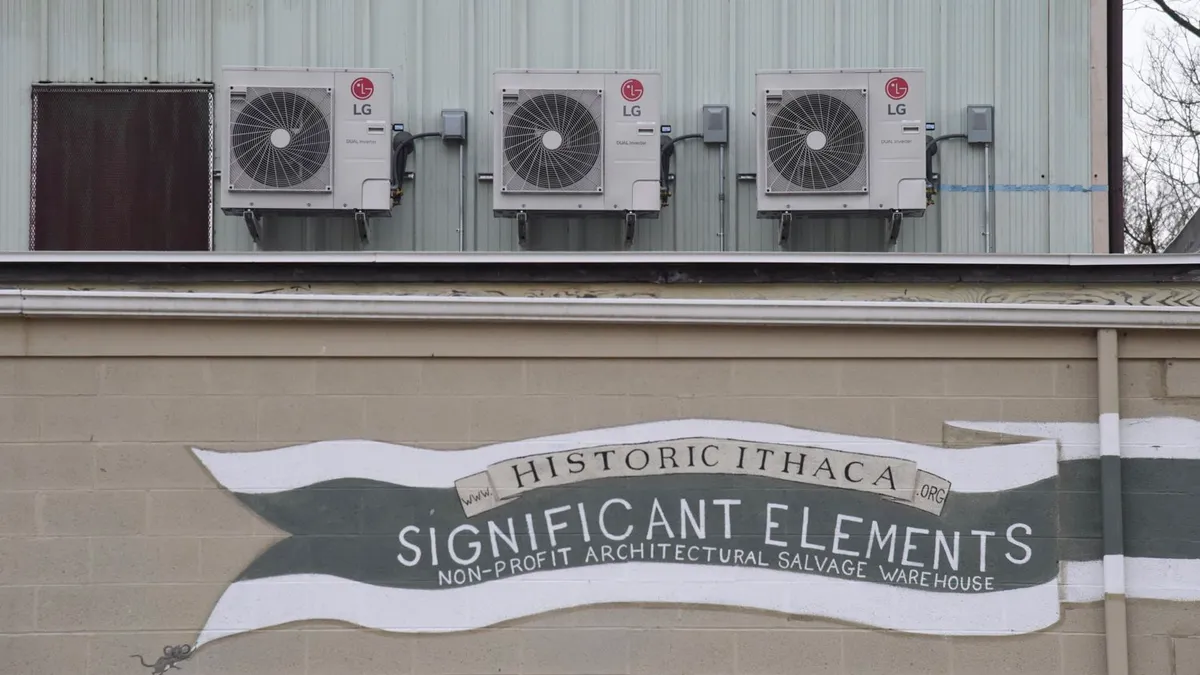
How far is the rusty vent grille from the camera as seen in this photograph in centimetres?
679

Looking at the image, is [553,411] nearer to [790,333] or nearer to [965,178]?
[790,333]

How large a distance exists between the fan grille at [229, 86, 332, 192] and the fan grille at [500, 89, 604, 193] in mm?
1025

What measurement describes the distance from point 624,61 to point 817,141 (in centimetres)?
132

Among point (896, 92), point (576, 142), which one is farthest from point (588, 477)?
point (896, 92)

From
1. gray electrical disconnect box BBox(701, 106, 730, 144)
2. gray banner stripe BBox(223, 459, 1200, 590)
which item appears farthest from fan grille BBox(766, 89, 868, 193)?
gray banner stripe BBox(223, 459, 1200, 590)

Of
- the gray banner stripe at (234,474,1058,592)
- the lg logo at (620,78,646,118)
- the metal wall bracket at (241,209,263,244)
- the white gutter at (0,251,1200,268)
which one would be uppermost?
the lg logo at (620,78,646,118)

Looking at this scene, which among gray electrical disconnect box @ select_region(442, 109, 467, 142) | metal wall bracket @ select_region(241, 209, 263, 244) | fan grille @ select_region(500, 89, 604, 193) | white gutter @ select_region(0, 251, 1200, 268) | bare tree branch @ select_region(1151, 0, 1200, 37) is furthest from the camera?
bare tree branch @ select_region(1151, 0, 1200, 37)

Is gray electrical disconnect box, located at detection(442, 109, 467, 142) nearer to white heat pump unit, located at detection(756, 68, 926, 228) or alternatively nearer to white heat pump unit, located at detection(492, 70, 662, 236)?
white heat pump unit, located at detection(492, 70, 662, 236)

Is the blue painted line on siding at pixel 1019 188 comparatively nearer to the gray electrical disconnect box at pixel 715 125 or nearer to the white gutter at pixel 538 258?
the white gutter at pixel 538 258

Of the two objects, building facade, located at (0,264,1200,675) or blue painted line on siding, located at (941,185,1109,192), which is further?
blue painted line on siding, located at (941,185,1109,192)

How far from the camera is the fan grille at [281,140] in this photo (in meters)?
6.32

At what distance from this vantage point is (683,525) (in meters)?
5.88

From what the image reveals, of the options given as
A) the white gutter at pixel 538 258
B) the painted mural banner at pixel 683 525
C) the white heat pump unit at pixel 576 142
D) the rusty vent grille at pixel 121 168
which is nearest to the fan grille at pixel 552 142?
the white heat pump unit at pixel 576 142

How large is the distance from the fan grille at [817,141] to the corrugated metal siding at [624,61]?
0.49m
